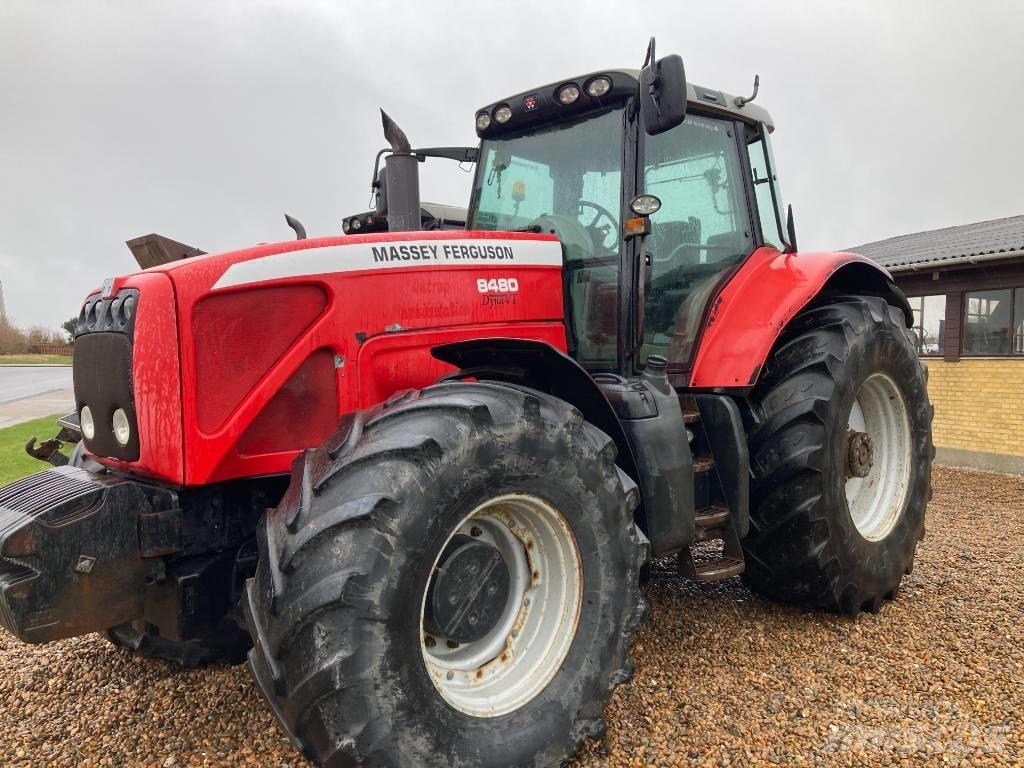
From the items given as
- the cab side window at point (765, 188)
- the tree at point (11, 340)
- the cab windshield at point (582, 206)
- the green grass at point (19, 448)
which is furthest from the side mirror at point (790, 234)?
the tree at point (11, 340)

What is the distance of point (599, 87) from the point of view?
320 cm

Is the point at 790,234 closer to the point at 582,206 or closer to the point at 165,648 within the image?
the point at 582,206

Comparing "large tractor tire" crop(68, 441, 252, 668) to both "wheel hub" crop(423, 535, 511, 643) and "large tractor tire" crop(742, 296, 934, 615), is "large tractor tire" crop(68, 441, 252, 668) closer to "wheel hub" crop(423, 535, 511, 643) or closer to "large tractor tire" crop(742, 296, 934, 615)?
"wheel hub" crop(423, 535, 511, 643)

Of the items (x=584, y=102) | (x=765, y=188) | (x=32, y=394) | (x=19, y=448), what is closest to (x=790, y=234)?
(x=765, y=188)

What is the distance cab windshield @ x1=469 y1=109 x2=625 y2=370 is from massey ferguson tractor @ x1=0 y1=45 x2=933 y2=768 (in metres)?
0.01

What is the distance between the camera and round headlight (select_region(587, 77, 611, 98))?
3191 millimetres

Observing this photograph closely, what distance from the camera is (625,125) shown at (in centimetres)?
330

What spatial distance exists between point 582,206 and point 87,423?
2.18 m

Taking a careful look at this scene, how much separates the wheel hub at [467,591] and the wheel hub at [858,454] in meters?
2.14

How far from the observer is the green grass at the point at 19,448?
8137 mm

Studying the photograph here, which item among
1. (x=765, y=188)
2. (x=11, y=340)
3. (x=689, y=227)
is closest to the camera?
(x=689, y=227)

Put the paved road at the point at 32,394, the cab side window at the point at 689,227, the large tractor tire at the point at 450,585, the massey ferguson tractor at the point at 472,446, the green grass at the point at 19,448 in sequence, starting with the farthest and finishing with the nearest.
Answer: the paved road at the point at 32,394, the green grass at the point at 19,448, the cab side window at the point at 689,227, the massey ferguson tractor at the point at 472,446, the large tractor tire at the point at 450,585

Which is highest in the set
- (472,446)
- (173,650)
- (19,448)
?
(472,446)

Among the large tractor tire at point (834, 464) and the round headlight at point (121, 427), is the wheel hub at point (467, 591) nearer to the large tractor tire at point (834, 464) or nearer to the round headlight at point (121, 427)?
the round headlight at point (121, 427)
